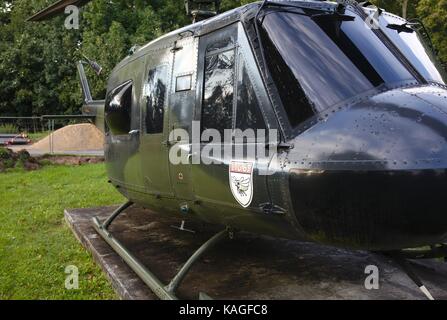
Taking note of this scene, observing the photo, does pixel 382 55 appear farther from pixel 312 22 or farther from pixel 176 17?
pixel 176 17

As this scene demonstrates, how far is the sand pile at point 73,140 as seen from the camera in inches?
819

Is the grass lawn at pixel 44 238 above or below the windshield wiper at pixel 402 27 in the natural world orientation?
below

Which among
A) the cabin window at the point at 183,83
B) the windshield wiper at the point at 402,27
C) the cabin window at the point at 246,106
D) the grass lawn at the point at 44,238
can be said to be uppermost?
the windshield wiper at the point at 402,27

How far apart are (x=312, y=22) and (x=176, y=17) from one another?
27.5 m

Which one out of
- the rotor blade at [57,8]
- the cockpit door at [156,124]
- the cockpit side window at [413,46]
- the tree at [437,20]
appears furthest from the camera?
the tree at [437,20]

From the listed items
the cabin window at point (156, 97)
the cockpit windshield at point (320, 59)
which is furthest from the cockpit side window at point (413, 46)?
the cabin window at point (156, 97)

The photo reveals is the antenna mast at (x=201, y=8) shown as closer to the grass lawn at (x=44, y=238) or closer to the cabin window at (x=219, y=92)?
the cabin window at (x=219, y=92)

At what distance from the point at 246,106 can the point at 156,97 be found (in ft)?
4.93

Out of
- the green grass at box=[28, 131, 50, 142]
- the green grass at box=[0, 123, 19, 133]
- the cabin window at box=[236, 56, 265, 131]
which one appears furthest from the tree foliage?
the cabin window at box=[236, 56, 265, 131]

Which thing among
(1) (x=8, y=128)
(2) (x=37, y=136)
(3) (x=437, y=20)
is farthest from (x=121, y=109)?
(1) (x=8, y=128)

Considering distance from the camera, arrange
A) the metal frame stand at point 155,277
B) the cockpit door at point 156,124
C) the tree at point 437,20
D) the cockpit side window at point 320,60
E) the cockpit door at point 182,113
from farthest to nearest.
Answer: the tree at point 437,20 → the cockpit door at point 156,124 → the cockpit door at point 182,113 → the metal frame stand at point 155,277 → the cockpit side window at point 320,60

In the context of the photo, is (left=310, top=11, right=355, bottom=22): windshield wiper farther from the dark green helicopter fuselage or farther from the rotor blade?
the rotor blade
